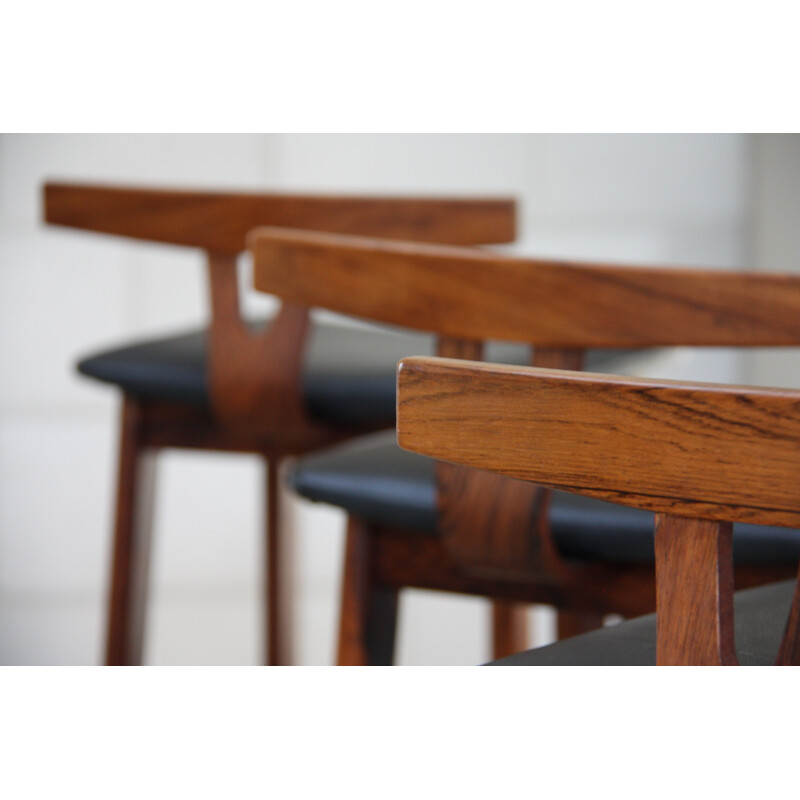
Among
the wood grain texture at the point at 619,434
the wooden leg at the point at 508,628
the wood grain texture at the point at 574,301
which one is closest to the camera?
the wood grain texture at the point at 619,434

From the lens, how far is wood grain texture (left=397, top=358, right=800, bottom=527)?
356 mm

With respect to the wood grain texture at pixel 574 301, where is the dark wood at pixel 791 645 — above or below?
below

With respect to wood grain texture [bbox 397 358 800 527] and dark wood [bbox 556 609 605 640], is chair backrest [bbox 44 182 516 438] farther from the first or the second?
wood grain texture [bbox 397 358 800 527]

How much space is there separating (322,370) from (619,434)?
74 centimetres

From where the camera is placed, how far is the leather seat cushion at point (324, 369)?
1.07 meters

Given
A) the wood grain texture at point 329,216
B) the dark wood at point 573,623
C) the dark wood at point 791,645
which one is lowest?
the dark wood at point 573,623

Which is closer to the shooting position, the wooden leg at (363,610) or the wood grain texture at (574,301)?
the wood grain texture at (574,301)

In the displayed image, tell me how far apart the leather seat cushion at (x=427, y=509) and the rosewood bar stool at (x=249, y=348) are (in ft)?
0.67

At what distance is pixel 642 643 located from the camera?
555 millimetres

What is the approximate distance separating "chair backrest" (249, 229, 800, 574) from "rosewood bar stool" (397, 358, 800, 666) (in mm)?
299

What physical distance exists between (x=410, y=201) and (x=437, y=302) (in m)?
0.40

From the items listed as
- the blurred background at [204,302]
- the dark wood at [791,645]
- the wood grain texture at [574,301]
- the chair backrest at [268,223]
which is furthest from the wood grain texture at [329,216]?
the blurred background at [204,302]

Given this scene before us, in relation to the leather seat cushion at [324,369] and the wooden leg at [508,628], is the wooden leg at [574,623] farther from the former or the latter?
the leather seat cushion at [324,369]
